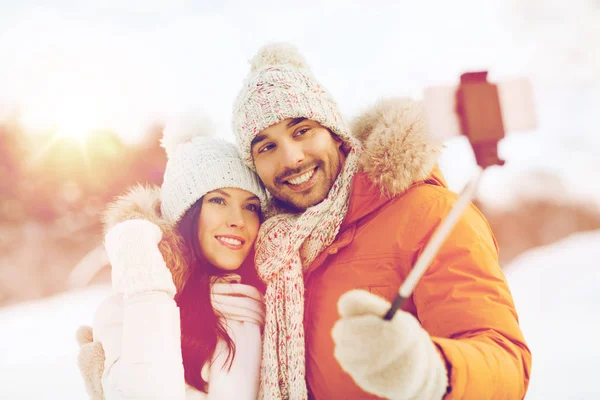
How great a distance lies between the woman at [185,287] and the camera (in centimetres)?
126

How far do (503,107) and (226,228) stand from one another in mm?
1122

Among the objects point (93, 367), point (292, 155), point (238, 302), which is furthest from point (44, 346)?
point (292, 155)

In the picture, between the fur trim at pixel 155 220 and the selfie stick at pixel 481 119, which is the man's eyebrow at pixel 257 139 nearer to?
the fur trim at pixel 155 220

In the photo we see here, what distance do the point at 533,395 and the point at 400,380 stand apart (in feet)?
7.22

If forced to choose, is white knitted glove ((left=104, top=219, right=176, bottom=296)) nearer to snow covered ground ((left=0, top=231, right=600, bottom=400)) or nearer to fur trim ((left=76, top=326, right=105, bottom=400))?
fur trim ((left=76, top=326, right=105, bottom=400))

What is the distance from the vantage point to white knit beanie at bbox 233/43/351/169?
1.53 m

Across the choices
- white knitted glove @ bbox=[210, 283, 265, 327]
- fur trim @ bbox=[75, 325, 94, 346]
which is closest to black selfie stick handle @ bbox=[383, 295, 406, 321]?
white knitted glove @ bbox=[210, 283, 265, 327]

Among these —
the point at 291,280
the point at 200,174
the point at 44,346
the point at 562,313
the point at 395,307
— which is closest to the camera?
the point at 395,307

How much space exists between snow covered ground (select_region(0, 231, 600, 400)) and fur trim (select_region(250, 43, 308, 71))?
7.28 ft

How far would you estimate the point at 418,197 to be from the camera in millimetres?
1298

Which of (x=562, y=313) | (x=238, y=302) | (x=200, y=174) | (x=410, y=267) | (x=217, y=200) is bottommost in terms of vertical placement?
(x=562, y=313)

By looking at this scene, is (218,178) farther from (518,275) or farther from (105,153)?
(105,153)

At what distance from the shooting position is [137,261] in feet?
4.42

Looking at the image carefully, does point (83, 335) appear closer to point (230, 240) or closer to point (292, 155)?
point (230, 240)
